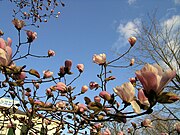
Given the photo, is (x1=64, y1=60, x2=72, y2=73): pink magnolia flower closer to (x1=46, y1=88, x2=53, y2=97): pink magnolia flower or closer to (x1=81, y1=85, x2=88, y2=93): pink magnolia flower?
(x1=81, y1=85, x2=88, y2=93): pink magnolia flower

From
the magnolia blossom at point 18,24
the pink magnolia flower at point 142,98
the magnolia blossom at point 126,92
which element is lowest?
the pink magnolia flower at point 142,98

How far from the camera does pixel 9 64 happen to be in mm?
795

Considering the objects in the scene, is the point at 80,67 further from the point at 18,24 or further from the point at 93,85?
the point at 18,24

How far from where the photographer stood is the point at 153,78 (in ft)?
1.95

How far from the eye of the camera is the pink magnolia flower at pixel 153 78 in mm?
588

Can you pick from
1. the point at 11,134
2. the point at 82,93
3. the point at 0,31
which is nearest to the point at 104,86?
the point at 82,93

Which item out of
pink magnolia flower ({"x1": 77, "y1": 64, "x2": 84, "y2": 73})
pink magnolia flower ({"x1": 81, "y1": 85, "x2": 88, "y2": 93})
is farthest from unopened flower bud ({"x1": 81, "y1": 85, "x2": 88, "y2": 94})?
pink magnolia flower ({"x1": 77, "y1": 64, "x2": 84, "y2": 73})

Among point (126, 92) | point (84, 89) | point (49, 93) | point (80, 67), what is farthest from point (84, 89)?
point (126, 92)

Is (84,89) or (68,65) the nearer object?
(68,65)

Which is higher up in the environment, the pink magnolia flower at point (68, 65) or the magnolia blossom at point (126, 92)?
the pink magnolia flower at point (68, 65)

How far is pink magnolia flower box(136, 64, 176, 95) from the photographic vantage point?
1.93 ft

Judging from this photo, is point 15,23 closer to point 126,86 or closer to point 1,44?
point 1,44

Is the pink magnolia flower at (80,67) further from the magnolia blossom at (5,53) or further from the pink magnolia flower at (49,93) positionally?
the magnolia blossom at (5,53)

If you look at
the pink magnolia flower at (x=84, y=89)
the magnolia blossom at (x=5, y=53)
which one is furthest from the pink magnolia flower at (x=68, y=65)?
the magnolia blossom at (x=5, y=53)
